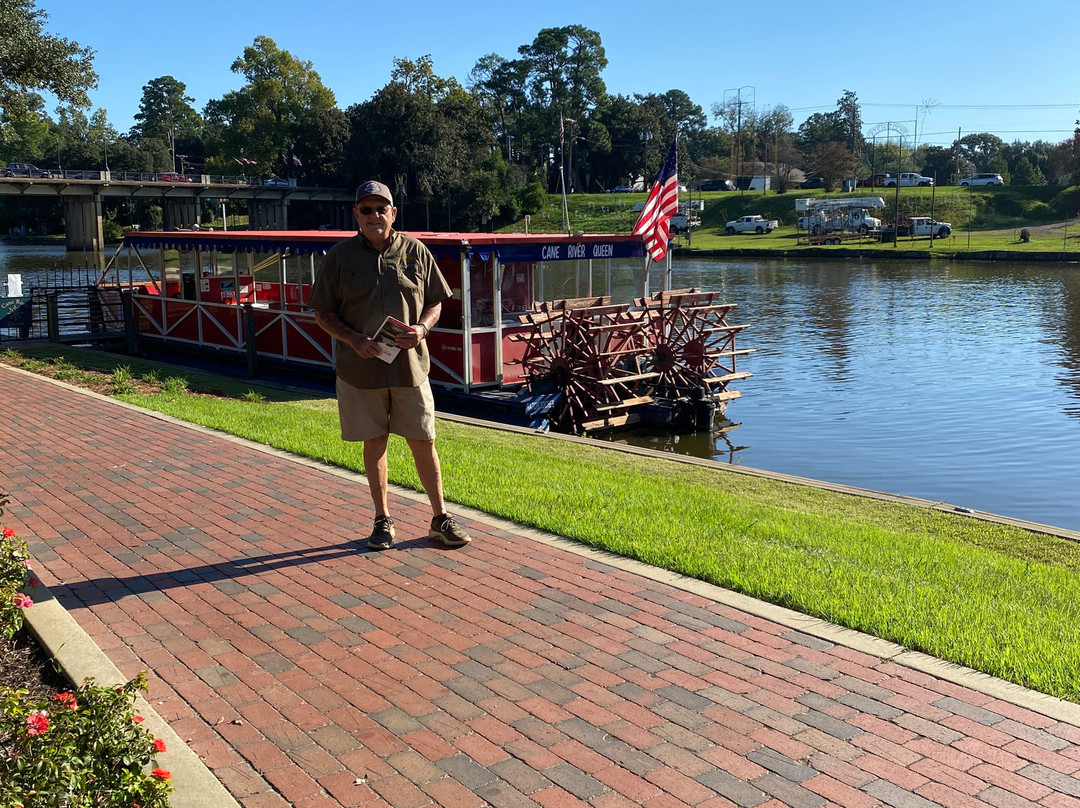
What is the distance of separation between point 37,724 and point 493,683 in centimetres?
207

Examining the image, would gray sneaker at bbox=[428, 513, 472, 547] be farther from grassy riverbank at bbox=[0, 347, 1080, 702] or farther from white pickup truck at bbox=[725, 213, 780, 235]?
white pickup truck at bbox=[725, 213, 780, 235]

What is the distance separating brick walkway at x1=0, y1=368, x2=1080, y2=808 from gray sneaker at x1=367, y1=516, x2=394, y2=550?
0.39ft

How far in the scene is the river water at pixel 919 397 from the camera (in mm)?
14141

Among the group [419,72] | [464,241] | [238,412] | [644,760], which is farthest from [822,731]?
[419,72]

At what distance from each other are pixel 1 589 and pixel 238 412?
8.10m

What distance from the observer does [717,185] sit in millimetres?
114188

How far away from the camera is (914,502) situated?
371 inches

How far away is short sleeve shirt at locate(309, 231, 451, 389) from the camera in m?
6.34

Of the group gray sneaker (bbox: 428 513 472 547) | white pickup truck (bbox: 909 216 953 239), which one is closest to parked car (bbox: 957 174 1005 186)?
white pickup truck (bbox: 909 216 953 239)

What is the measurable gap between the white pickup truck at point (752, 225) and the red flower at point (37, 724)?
84.3 meters

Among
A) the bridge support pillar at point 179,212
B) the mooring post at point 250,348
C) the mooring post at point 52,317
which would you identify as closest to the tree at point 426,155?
the bridge support pillar at point 179,212

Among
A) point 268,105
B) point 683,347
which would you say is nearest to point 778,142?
point 268,105

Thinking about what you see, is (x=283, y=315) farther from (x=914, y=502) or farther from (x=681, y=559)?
(x=681, y=559)

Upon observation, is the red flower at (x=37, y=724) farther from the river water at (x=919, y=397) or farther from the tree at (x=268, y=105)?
the tree at (x=268, y=105)
